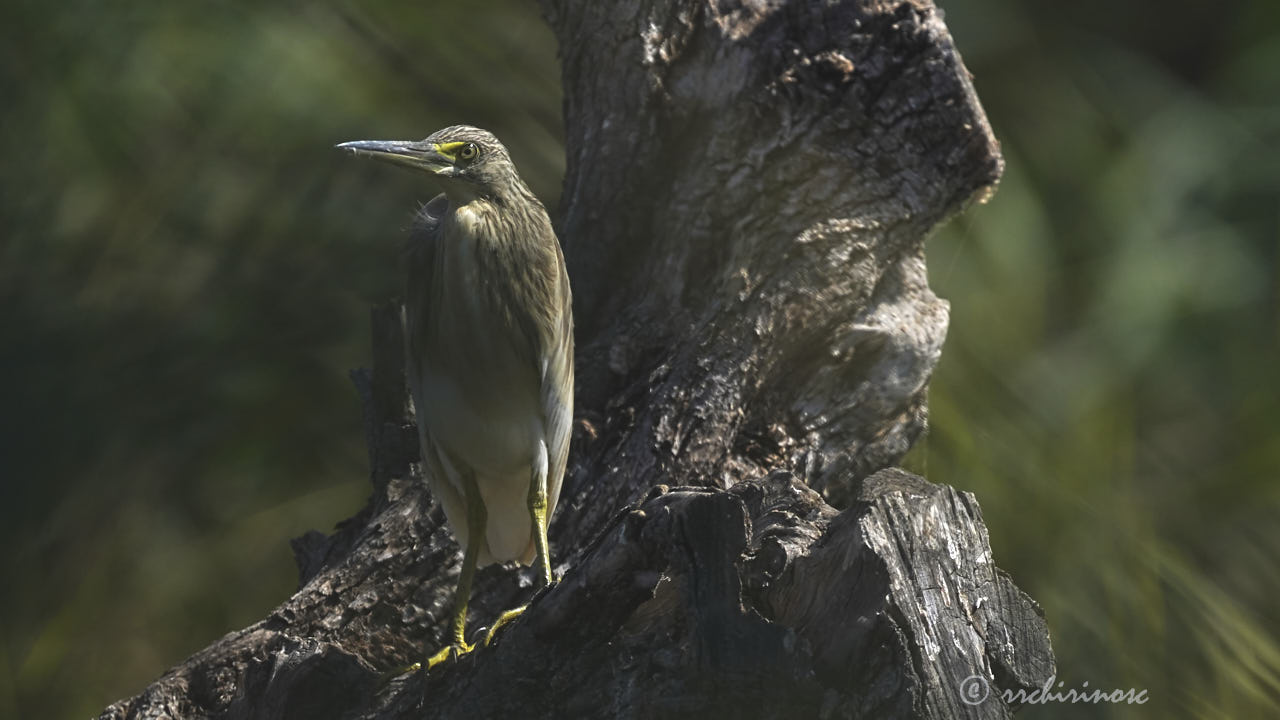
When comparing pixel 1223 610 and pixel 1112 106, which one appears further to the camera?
pixel 1112 106

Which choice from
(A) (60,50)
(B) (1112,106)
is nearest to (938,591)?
(B) (1112,106)

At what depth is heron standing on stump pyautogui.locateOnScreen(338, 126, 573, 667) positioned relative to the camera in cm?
222

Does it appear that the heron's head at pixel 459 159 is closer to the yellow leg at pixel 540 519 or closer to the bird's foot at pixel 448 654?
the yellow leg at pixel 540 519

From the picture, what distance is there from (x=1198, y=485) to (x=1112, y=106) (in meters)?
1.61

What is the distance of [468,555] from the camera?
2244 millimetres

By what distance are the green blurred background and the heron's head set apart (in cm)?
203

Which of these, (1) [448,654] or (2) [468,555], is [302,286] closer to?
→ (2) [468,555]

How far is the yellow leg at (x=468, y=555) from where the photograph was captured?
2.18 meters

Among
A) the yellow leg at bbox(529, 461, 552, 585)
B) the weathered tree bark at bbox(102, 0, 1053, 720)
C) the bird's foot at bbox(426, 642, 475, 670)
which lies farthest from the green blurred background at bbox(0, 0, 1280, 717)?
the bird's foot at bbox(426, 642, 475, 670)

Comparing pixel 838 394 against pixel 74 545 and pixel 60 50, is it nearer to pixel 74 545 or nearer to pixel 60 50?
pixel 74 545

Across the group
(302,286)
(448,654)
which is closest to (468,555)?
(448,654)

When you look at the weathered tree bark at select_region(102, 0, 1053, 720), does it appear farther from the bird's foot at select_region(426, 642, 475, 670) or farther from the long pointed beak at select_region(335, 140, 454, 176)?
the long pointed beak at select_region(335, 140, 454, 176)

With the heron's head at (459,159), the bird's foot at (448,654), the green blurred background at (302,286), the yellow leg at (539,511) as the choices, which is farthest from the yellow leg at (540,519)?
the green blurred background at (302,286)

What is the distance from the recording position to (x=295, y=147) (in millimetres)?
4504
